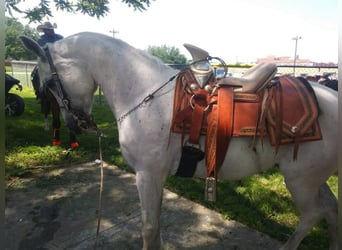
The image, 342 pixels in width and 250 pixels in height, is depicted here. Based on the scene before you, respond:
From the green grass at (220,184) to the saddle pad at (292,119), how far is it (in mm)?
1351

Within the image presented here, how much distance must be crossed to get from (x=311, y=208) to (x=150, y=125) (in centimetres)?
132

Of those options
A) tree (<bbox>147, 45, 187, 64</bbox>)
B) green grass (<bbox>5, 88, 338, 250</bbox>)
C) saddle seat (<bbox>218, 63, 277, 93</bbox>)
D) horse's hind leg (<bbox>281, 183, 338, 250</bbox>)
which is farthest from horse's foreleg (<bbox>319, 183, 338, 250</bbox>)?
tree (<bbox>147, 45, 187, 64</bbox>)

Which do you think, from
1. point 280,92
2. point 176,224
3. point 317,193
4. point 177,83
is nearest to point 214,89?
point 177,83

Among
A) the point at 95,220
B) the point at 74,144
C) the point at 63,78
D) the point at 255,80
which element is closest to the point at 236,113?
the point at 255,80

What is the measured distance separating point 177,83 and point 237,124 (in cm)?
52

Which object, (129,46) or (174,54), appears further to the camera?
(174,54)

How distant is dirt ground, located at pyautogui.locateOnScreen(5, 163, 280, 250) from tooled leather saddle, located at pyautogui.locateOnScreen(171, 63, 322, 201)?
1.11 metres

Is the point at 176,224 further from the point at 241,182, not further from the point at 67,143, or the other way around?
the point at 67,143

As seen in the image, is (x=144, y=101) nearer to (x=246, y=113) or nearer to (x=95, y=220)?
(x=246, y=113)

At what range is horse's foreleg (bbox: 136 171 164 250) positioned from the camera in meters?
2.08

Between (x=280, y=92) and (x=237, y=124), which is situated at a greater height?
(x=280, y=92)

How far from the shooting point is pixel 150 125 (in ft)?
6.61

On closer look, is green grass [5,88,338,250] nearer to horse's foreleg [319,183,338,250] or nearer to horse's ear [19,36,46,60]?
horse's foreleg [319,183,338,250]

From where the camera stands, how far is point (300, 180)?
6.57 feet
